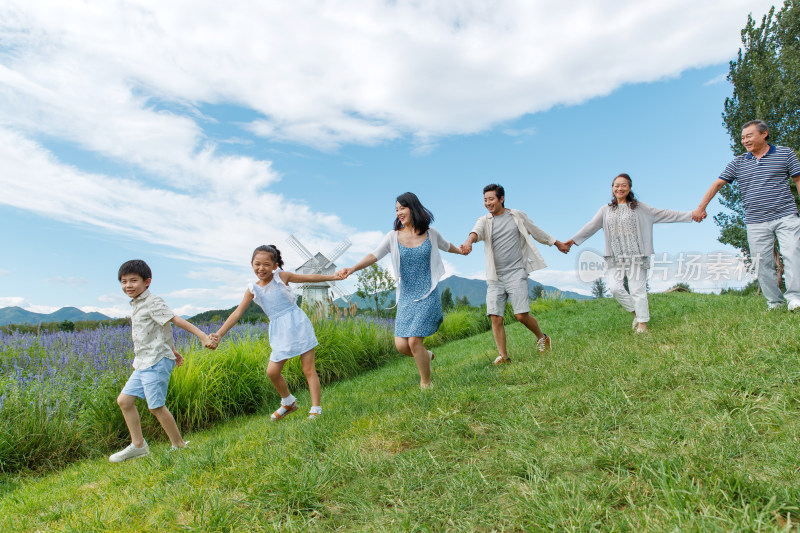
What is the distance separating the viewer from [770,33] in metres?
22.0

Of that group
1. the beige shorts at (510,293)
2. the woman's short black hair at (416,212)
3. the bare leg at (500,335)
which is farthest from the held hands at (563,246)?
the woman's short black hair at (416,212)

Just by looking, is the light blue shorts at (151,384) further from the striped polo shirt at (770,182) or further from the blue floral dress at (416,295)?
the striped polo shirt at (770,182)

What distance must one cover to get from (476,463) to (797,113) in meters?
25.0

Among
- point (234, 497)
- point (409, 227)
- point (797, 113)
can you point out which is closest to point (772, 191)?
point (409, 227)

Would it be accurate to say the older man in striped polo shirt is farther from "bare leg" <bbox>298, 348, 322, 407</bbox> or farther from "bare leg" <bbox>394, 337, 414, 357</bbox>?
"bare leg" <bbox>298, 348, 322, 407</bbox>

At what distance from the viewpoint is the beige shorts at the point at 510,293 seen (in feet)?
20.6

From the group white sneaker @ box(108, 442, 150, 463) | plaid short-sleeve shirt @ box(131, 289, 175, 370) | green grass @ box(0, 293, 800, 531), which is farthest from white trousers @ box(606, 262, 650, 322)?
white sneaker @ box(108, 442, 150, 463)

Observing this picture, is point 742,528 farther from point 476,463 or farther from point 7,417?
point 7,417

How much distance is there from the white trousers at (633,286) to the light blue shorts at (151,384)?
600 cm

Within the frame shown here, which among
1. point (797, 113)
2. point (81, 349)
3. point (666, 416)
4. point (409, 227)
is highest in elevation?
point (797, 113)

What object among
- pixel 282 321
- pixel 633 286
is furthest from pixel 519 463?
pixel 633 286

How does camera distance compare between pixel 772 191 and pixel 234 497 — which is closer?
pixel 234 497

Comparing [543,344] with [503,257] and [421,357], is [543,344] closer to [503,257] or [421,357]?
[503,257]

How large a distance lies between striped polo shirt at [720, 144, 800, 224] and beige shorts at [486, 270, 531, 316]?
3.31 metres
